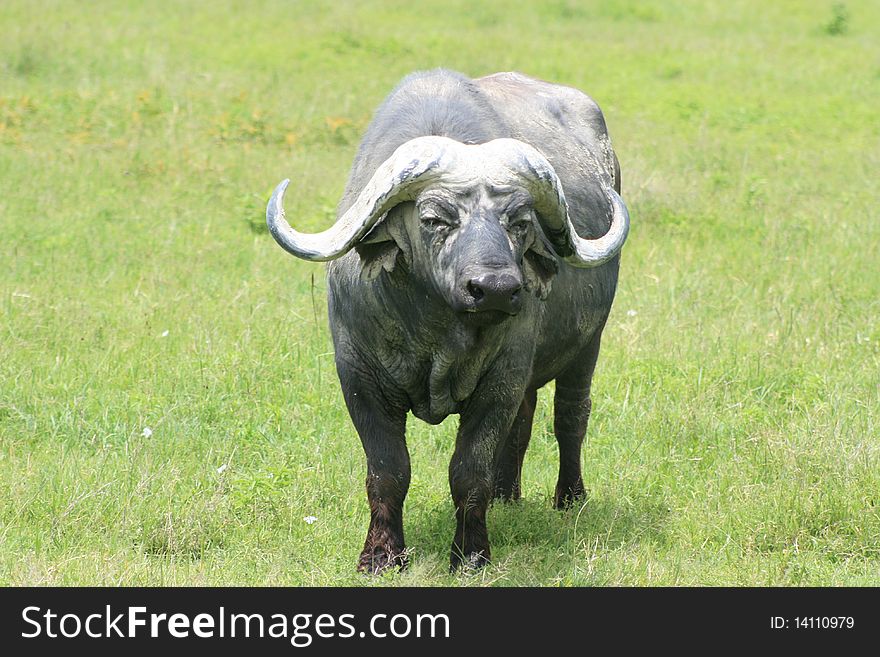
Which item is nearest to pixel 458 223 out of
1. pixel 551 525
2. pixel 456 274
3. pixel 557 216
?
pixel 456 274

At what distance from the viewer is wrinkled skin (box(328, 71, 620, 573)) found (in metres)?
4.38

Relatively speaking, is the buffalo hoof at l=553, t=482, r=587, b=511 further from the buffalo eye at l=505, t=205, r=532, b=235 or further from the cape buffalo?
the buffalo eye at l=505, t=205, r=532, b=235

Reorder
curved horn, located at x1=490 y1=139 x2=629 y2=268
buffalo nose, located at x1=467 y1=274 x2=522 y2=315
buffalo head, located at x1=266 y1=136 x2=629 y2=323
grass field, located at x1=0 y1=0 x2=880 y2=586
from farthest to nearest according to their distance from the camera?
grass field, located at x1=0 y1=0 x2=880 y2=586 < curved horn, located at x1=490 y1=139 x2=629 y2=268 < buffalo head, located at x1=266 y1=136 x2=629 y2=323 < buffalo nose, located at x1=467 y1=274 x2=522 y2=315

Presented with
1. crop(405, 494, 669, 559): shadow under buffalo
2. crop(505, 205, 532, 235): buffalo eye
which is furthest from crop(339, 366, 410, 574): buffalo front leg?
crop(505, 205, 532, 235): buffalo eye

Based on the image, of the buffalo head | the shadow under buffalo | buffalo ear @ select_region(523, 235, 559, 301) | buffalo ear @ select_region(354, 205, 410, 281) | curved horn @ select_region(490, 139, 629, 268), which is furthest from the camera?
Result: the shadow under buffalo

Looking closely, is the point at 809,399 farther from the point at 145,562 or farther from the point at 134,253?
the point at 134,253

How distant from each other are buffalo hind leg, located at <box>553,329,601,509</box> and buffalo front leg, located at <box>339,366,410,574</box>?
1.35 meters

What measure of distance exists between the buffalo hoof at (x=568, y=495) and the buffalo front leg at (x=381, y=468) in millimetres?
1312

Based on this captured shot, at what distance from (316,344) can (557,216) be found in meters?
2.89

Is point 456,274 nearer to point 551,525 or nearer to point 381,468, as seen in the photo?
point 381,468

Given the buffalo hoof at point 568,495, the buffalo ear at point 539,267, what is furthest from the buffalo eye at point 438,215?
the buffalo hoof at point 568,495

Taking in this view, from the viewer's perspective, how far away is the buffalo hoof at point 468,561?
5.05 metres
